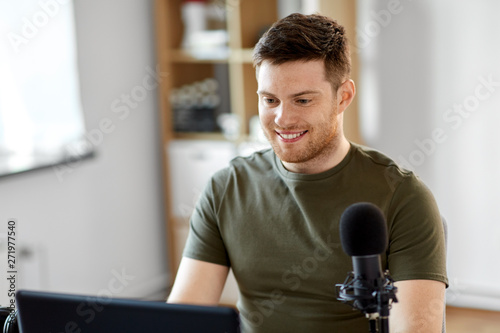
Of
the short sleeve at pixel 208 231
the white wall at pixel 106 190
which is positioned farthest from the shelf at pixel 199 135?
the short sleeve at pixel 208 231

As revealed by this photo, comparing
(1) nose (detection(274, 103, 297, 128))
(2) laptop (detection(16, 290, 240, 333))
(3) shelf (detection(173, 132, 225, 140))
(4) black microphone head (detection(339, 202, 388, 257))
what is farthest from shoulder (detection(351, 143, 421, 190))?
(3) shelf (detection(173, 132, 225, 140))

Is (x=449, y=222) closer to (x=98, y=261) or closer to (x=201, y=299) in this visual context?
(x=98, y=261)

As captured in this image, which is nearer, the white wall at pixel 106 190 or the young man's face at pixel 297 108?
the young man's face at pixel 297 108

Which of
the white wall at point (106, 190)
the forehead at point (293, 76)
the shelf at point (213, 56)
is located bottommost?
the white wall at point (106, 190)

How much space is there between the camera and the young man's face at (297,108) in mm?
1556

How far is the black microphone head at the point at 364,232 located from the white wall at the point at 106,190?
212 centimetres

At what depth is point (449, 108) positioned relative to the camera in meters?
3.32

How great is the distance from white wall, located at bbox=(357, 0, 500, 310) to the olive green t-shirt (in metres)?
1.77

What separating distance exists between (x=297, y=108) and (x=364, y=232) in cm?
64

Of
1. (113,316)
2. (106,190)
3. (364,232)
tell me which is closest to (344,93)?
(364,232)

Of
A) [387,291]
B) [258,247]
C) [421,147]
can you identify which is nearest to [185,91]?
[421,147]

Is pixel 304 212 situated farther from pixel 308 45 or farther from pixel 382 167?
pixel 308 45

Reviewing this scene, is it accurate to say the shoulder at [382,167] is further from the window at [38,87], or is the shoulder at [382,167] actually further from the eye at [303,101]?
the window at [38,87]

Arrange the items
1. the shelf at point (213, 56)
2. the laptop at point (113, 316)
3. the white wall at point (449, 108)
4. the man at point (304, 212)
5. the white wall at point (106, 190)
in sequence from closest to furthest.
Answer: the laptop at point (113, 316)
the man at point (304, 212)
the white wall at point (106, 190)
the white wall at point (449, 108)
the shelf at point (213, 56)
